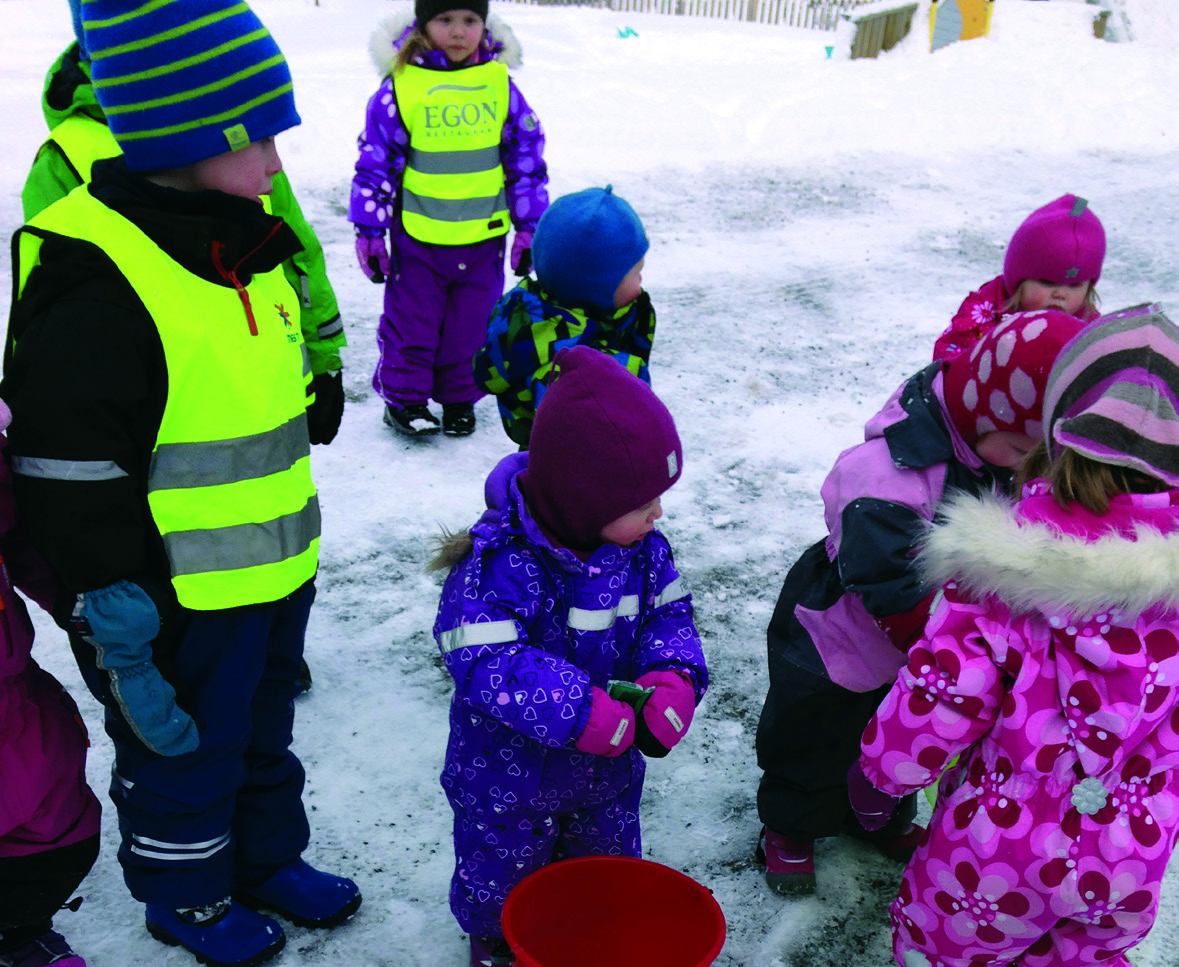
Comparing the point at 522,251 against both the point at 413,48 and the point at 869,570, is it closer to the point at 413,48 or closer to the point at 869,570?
the point at 413,48

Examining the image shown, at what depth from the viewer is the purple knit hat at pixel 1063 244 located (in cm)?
314

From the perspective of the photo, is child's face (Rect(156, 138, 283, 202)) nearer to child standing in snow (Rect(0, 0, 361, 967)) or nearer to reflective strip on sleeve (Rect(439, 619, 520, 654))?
child standing in snow (Rect(0, 0, 361, 967))

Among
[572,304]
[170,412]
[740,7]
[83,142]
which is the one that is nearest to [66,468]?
[170,412]

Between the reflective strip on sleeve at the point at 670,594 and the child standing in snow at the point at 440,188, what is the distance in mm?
2542

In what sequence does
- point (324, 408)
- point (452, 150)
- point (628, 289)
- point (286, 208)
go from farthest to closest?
1. point (452, 150)
2. point (628, 289)
3. point (286, 208)
4. point (324, 408)

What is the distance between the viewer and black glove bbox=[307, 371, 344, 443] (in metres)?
2.60

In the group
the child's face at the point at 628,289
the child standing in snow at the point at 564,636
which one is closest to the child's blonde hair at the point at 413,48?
the child's face at the point at 628,289

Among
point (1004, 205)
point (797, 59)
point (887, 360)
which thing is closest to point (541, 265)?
point (887, 360)

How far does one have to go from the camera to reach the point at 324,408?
8.56 ft

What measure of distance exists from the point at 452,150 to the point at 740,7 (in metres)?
13.3

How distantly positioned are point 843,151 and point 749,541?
237 inches

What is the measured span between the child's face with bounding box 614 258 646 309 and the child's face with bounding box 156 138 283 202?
3.74 feet

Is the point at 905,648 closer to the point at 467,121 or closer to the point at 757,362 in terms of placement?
the point at 467,121

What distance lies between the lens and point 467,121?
13.7 ft
